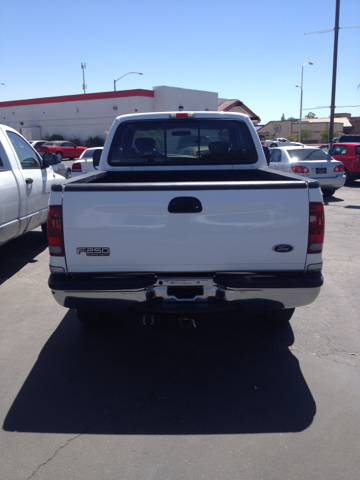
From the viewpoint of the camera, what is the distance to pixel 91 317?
4398 millimetres

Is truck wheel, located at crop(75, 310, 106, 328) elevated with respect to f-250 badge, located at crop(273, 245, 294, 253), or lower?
lower

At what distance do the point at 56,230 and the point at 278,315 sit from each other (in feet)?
7.66

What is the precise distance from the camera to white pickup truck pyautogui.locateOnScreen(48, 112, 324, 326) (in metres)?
3.27

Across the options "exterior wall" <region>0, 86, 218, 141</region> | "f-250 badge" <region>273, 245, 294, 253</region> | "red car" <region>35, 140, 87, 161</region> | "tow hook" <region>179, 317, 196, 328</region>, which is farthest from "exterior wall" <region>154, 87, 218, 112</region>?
"f-250 badge" <region>273, 245, 294, 253</region>

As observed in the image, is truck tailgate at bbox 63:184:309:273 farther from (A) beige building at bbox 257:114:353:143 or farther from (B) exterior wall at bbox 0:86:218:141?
(A) beige building at bbox 257:114:353:143

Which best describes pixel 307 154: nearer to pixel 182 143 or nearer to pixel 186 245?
pixel 182 143

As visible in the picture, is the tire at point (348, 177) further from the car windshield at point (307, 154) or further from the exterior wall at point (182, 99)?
the exterior wall at point (182, 99)

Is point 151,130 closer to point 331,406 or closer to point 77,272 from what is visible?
point 77,272

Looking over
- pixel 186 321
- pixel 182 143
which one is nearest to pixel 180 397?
pixel 186 321

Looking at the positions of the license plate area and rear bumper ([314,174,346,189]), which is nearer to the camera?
the license plate area

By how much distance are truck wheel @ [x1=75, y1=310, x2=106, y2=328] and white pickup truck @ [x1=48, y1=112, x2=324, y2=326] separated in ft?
2.68

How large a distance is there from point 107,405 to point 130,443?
476 millimetres

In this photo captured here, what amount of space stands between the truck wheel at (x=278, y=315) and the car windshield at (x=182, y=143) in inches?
69.1

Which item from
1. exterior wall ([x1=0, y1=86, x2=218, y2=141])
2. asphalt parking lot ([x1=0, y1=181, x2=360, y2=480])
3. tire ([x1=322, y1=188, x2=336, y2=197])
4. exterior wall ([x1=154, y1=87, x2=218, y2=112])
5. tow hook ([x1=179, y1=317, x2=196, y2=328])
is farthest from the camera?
exterior wall ([x1=154, y1=87, x2=218, y2=112])
